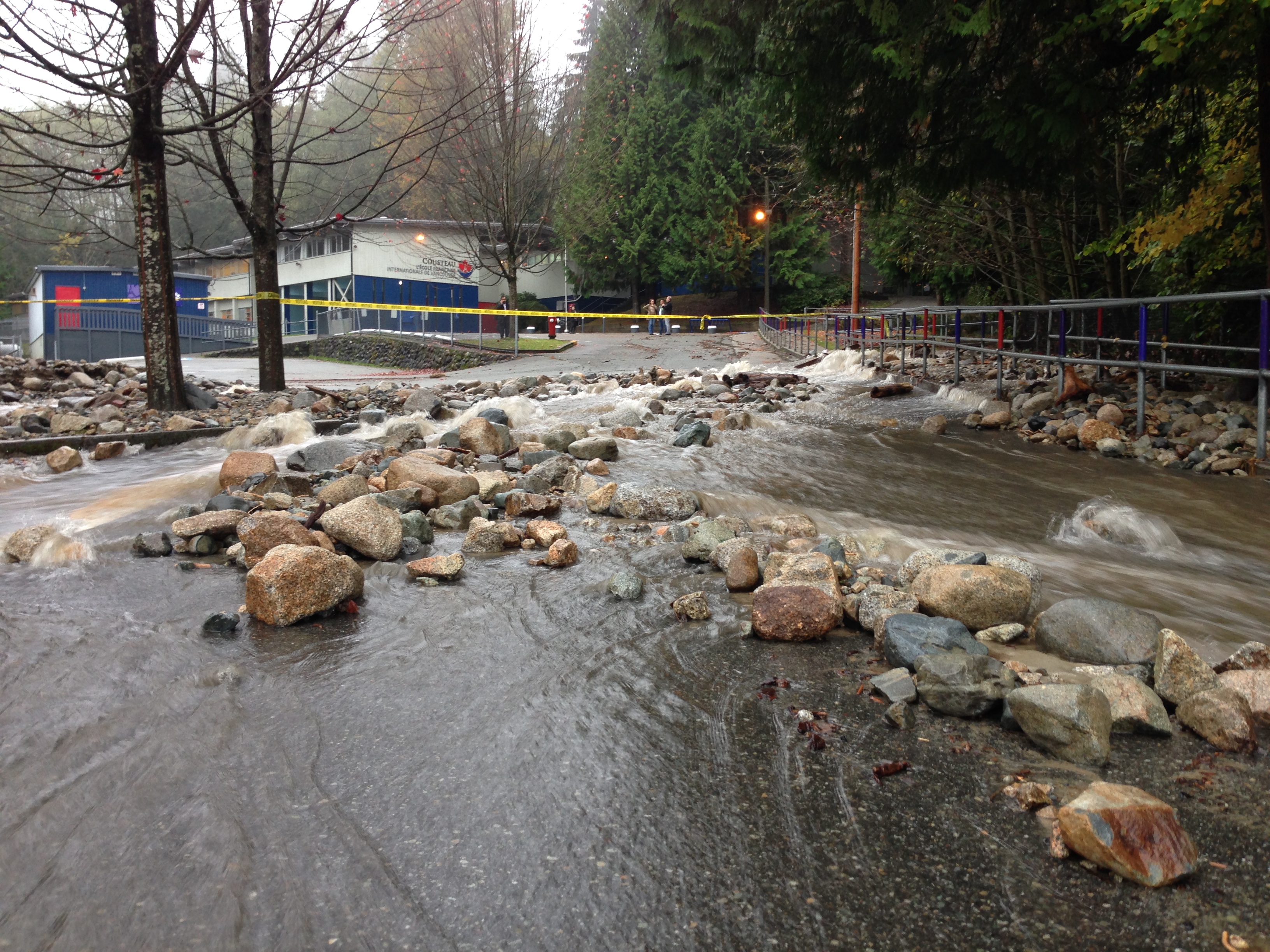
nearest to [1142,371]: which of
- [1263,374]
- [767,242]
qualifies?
[1263,374]

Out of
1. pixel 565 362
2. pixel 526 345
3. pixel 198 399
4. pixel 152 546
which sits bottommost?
pixel 152 546

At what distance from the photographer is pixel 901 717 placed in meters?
3.32

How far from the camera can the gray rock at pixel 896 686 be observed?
136 inches

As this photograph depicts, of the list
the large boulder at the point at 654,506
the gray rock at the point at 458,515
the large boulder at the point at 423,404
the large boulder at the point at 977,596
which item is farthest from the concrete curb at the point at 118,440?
the large boulder at the point at 977,596

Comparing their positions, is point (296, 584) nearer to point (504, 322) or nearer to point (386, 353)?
point (386, 353)

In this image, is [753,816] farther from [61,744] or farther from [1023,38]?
[1023,38]

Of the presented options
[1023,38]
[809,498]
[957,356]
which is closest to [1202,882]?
[809,498]

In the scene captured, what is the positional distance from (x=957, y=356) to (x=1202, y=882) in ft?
39.5

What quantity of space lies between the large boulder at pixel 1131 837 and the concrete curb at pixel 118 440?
9547mm

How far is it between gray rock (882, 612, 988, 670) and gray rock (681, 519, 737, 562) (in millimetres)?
1651

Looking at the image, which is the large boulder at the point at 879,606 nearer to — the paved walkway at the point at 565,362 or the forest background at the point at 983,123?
the forest background at the point at 983,123

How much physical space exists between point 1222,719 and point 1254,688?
333mm

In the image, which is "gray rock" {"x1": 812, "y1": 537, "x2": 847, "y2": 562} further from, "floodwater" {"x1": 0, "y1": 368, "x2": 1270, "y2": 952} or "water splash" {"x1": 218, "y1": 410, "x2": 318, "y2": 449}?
"water splash" {"x1": 218, "y1": 410, "x2": 318, "y2": 449}

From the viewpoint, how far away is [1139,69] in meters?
9.10
